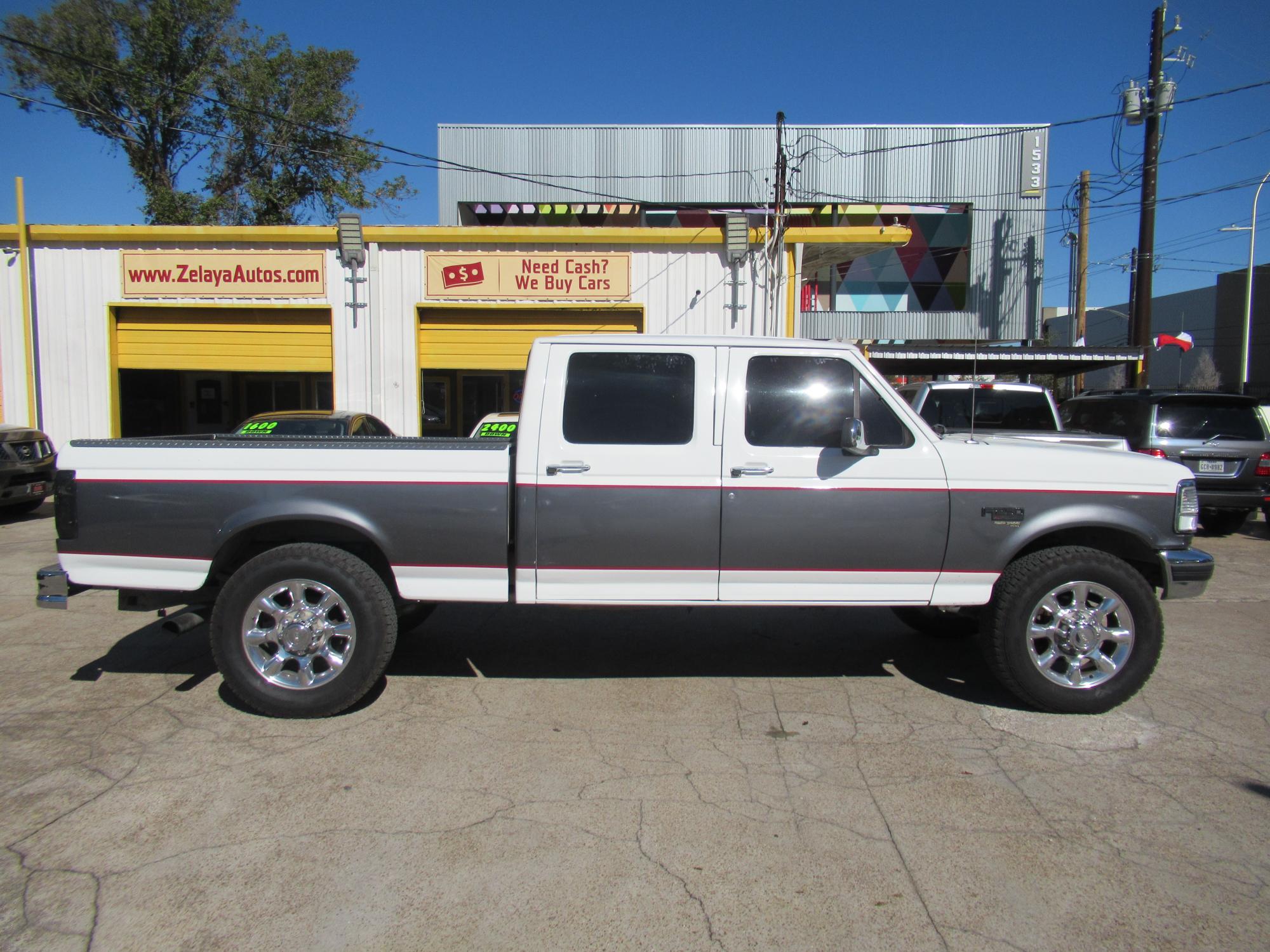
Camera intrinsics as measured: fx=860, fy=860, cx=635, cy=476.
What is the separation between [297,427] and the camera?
9.81 meters

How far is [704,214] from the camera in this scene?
26719 mm

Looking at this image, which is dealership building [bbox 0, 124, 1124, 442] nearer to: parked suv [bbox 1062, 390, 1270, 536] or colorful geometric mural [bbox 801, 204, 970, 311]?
parked suv [bbox 1062, 390, 1270, 536]

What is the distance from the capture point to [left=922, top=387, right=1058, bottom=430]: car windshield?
10164 mm

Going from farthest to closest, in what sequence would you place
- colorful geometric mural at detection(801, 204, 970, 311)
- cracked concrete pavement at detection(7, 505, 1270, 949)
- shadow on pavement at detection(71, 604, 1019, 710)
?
colorful geometric mural at detection(801, 204, 970, 311) → shadow on pavement at detection(71, 604, 1019, 710) → cracked concrete pavement at detection(7, 505, 1270, 949)

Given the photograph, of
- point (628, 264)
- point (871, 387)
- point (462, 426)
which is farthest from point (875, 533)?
point (462, 426)

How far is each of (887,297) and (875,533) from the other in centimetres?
2474

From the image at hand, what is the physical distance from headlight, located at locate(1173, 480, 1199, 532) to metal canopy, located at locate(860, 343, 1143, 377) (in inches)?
329

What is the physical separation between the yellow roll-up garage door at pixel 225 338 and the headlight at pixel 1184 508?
12.9 m

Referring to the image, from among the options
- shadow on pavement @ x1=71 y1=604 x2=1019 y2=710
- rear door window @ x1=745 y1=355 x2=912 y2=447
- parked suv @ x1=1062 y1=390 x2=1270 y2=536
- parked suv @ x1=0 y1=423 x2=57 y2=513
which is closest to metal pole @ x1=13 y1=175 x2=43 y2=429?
parked suv @ x1=0 y1=423 x2=57 y2=513

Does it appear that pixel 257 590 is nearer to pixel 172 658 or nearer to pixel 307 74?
pixel 172 658

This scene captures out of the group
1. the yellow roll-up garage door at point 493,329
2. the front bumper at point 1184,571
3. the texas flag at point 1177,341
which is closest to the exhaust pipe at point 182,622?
the front bumper at point 1184,571

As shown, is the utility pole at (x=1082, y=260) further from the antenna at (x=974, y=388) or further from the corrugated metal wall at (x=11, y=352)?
the corrugated metal wall at (x=11, y=352)

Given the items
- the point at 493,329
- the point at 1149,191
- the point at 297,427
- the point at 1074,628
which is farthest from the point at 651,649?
the point at 1149,191

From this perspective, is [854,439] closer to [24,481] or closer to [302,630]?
[302,630]
